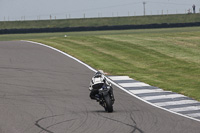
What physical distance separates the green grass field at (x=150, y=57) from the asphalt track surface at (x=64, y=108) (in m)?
2.75

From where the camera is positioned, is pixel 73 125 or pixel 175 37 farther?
pixel 175 37

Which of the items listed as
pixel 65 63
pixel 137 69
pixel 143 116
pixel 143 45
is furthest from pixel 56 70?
pixel 143 45

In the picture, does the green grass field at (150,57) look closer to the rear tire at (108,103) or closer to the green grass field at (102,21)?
the rear tire at (108,103)

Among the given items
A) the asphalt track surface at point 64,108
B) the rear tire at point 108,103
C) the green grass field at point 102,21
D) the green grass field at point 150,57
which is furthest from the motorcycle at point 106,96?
the green grass field at point 102,21

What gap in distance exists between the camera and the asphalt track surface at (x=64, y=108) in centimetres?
1118

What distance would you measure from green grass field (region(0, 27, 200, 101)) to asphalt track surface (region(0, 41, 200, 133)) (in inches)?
108

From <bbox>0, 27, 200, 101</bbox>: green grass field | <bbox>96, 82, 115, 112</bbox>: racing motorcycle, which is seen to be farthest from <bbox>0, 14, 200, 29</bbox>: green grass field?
<bbox>96, 82, 115, 112</bbox>: racing motorcycle

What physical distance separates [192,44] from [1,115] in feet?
82.8

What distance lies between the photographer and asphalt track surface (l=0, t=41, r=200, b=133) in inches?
440

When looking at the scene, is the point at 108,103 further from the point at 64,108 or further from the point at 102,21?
the point at 102,21

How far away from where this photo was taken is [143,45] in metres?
34.2

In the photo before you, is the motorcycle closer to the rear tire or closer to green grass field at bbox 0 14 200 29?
the rear tire

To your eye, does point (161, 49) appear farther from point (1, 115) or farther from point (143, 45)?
point (1, 115)

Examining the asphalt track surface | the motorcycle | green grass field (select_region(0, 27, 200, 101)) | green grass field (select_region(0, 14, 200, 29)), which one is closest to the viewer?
the asphalt track surface
